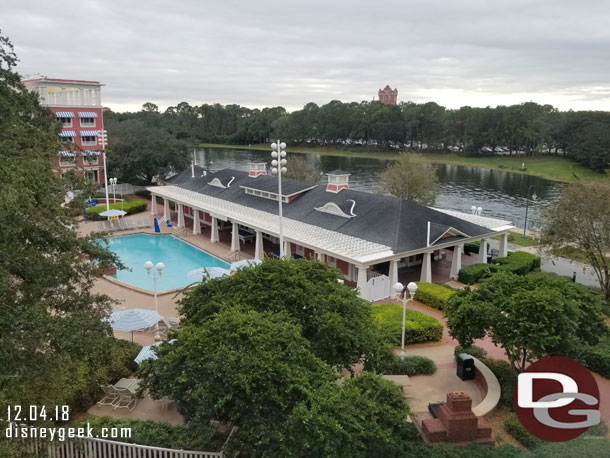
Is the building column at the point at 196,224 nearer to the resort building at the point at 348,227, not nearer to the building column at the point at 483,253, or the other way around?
the resort building at the point at 348,227

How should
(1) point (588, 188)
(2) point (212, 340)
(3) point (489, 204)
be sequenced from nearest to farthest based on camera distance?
1. (2) point (212, 340)
2. (1) point (588, 188)
3. (3) point (489, 204)

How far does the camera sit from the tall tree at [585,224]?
23109mm

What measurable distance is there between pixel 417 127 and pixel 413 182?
226 feet

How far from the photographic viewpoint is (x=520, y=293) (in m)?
14.0

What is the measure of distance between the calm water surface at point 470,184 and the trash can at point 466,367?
1563 centimetres

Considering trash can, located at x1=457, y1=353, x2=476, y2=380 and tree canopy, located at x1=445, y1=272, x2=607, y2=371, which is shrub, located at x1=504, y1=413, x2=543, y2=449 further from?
trash can, located at x1=457, y1=353, x2=476, y2=380

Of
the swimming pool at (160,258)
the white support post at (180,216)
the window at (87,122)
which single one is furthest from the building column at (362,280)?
the window at (87,122)

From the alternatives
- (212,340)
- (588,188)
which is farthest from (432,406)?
(588,188)

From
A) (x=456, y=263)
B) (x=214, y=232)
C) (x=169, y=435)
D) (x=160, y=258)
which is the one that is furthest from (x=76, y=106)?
(x=169, y=435)

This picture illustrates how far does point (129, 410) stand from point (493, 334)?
10757mm

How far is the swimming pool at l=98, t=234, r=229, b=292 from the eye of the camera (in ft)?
88.8

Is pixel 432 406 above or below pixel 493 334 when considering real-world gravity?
below

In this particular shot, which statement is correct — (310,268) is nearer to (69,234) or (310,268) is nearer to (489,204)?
(69,234)

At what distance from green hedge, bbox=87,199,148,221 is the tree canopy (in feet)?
114
